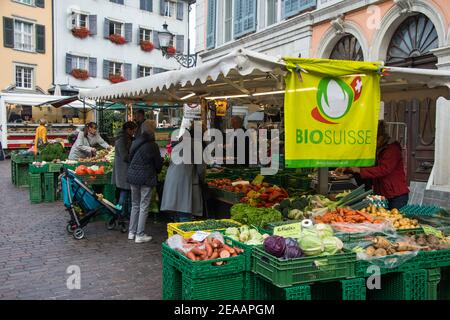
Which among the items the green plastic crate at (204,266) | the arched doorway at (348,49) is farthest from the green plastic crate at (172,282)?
the arched doorway at (348,49)

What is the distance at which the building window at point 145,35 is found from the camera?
35.5m

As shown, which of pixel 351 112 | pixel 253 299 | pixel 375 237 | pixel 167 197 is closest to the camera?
pixel 253 299

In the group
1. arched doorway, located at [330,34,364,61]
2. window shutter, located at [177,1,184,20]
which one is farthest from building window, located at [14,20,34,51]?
arched doorway, located at [330,34,364,61]

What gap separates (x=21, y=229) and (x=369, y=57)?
8347 millimetres

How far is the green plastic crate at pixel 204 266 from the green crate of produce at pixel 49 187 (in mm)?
7307

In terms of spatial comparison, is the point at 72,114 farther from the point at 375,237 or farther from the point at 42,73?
the point at 375,237

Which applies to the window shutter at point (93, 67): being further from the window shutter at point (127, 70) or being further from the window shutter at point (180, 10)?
the window shutter at point (180, 10)

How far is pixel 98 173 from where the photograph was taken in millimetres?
9023

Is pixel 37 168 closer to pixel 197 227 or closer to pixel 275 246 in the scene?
pixel 197 227

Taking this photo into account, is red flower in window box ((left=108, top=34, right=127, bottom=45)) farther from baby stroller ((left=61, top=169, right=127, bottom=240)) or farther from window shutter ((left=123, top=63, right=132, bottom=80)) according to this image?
baby stroller ((left=61, top=169, right=127, bottom=240))

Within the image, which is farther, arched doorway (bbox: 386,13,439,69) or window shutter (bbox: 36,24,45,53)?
window shutter (bbox: 36,24,45,53)

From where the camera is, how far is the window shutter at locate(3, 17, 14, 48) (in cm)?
2722

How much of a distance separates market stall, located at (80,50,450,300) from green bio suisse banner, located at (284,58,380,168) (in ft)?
0.22
